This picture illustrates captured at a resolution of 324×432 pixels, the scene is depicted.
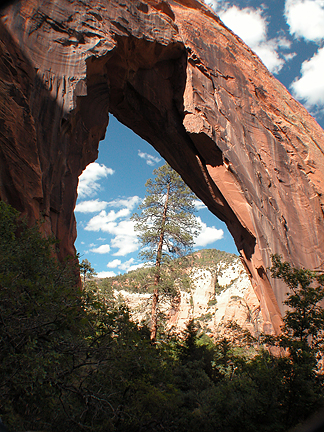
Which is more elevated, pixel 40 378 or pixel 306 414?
pixel 40 378

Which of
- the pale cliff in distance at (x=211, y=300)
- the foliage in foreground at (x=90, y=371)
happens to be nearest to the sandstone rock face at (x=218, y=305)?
the pale cliff in distance at (x=211, y=300)

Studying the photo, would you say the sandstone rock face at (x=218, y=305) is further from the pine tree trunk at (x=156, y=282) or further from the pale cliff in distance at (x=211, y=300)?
the pine tree trunk at (x=156, y=282)

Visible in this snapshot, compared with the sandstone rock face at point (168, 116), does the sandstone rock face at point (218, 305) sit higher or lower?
lower

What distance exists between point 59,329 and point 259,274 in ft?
35.7

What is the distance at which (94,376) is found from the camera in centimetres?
509

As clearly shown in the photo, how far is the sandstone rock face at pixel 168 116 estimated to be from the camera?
29.9ft

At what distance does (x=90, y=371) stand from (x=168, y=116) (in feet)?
46.8

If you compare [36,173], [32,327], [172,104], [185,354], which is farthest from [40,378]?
[172,104]

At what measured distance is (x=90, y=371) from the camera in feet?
16.0

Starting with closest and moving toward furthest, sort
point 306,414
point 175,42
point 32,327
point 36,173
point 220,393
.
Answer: point 32,327
point 306,414
point 220,393
point 36,173
point 175,42

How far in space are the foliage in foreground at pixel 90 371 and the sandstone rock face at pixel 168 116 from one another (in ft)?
12.3

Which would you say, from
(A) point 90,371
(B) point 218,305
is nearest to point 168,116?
(A) point 90,371

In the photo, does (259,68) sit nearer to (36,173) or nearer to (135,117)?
(135,117)

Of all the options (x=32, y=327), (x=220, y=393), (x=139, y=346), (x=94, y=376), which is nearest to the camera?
(x=32, y=327)
